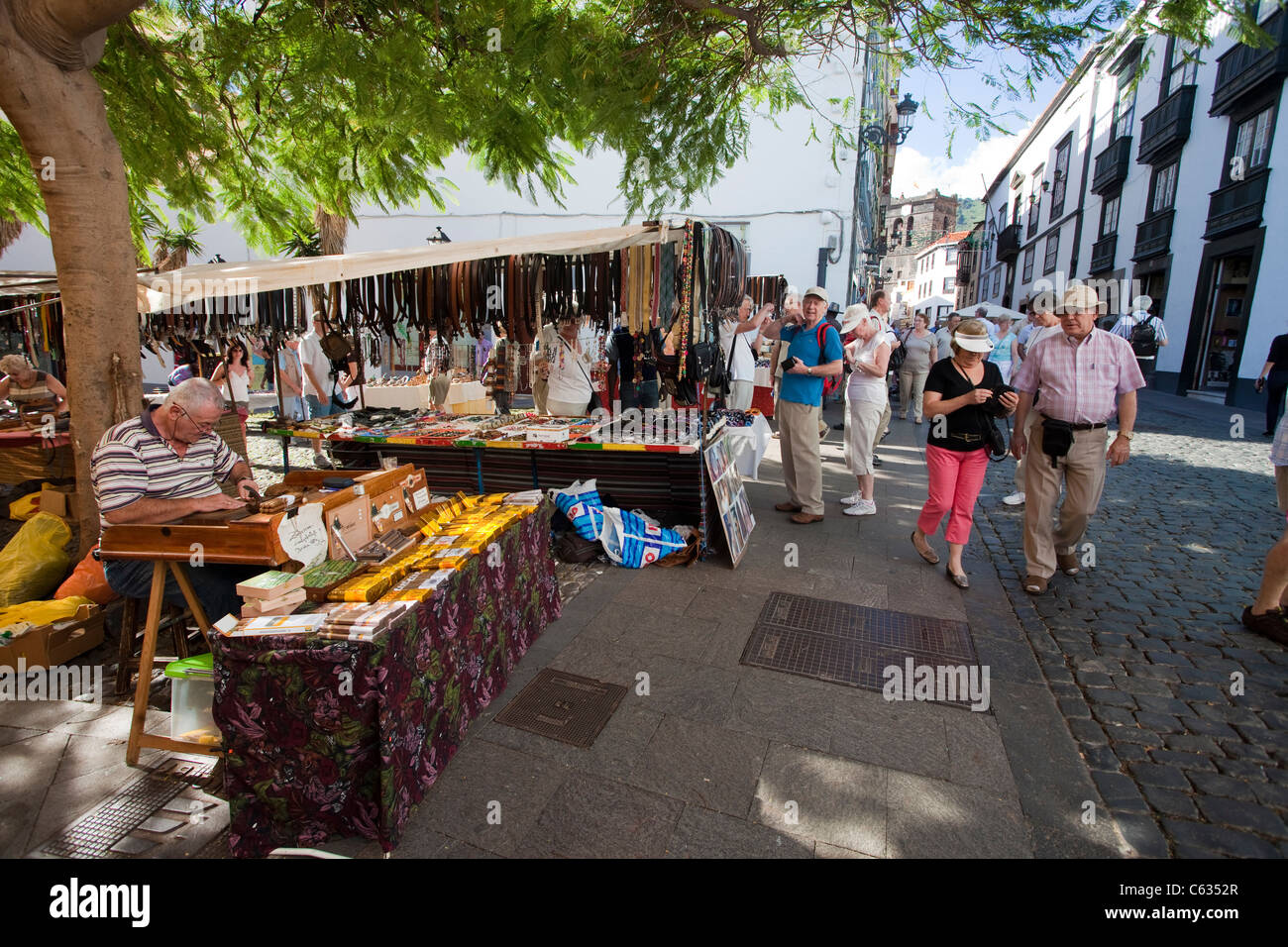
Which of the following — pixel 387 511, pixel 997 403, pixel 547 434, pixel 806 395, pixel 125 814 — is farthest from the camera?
pixel 806 395

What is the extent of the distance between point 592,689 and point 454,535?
1051 millimetres

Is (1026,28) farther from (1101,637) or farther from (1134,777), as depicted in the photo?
(1134,777)

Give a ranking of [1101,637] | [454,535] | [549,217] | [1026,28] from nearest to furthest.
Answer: [454,535] → [1101,637] → [1026,28] → [549,217]

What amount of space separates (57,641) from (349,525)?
2000 millimetres

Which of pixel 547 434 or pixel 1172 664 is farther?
pixel 547 434

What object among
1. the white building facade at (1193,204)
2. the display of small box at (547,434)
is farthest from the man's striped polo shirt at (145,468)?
the white building facade at (1193,204)

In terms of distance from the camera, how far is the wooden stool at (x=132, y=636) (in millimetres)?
3061

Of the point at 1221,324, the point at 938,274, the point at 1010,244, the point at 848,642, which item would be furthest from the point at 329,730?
the point at 938,274

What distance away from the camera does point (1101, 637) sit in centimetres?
380

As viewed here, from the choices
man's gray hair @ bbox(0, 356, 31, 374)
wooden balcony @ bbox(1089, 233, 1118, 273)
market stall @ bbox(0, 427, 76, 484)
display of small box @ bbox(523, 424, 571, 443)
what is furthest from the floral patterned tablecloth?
wooden balcony @ bbox(1089, 233, 1118, 273)

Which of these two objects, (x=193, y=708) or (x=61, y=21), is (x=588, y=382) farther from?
(x=193, y=708)

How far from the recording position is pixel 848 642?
3748 mm
